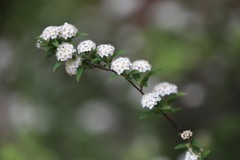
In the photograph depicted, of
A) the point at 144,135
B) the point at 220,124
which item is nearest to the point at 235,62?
the point at 220,124

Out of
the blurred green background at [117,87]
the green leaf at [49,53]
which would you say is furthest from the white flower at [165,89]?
the blurred green background at [117,87]

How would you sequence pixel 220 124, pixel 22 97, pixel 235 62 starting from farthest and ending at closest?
pixel 22 97 < pixel 235 62 < pixel 220 124

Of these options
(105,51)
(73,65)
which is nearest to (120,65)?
(105,51)

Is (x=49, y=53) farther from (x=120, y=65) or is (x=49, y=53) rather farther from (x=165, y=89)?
(x=165, y=89)

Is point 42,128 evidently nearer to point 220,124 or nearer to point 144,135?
point 144,135

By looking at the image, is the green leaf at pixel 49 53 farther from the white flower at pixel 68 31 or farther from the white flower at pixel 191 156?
the white flower at pixel 191 156
